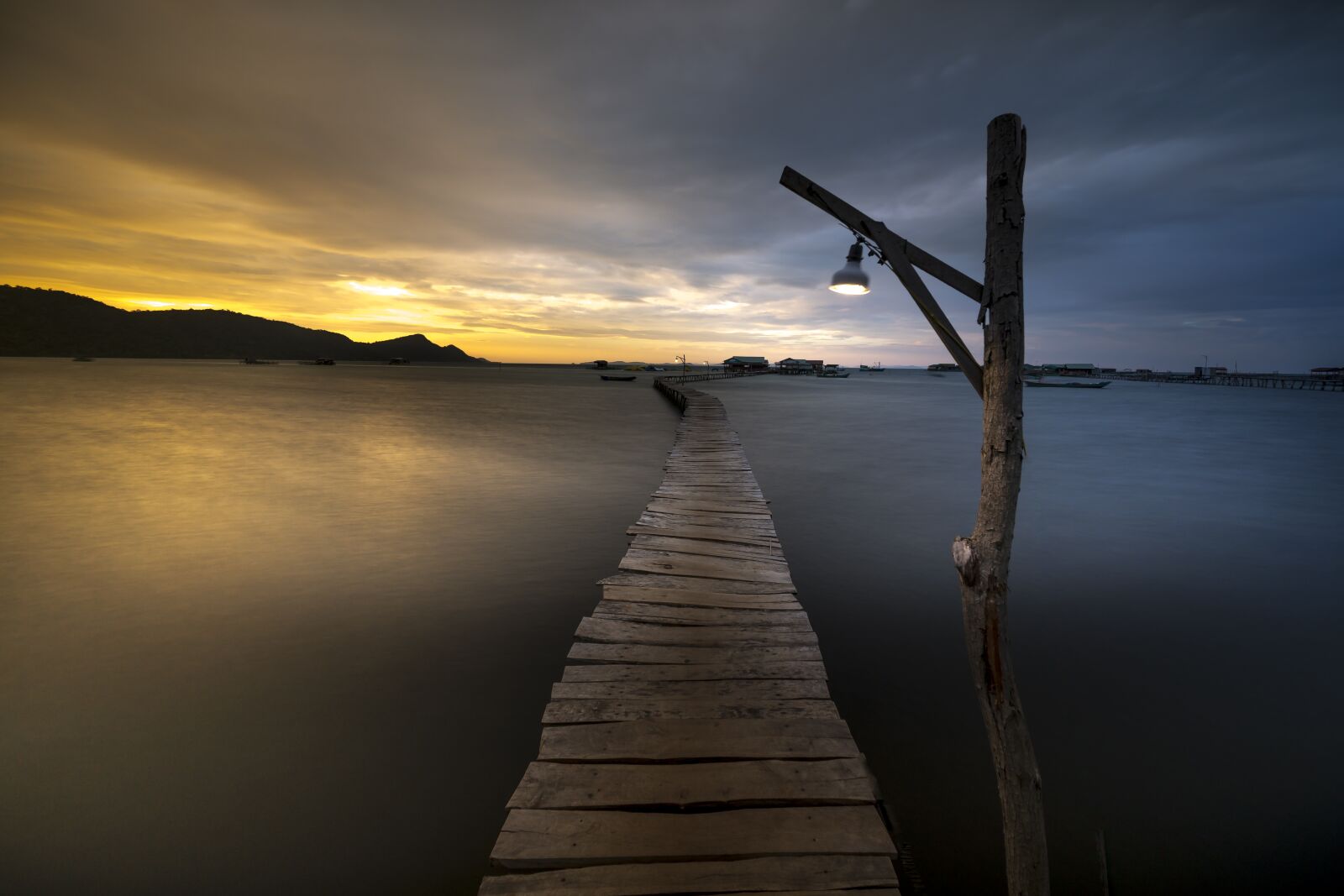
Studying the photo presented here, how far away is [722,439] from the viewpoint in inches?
703

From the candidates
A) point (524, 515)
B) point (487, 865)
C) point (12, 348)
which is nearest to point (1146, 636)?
point (487, 865)

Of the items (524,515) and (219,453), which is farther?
(219,453)

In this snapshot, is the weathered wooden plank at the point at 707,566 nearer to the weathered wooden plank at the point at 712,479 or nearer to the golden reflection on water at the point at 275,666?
the golden reflection on water at the point at 275,666

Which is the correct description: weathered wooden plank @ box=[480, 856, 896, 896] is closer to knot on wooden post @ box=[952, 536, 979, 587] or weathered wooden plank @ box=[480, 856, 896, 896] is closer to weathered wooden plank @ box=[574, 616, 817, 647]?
knot on wooden post @ box=[952, 536, 979, 587]

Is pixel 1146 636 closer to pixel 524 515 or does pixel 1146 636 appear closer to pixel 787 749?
pixel 787 749

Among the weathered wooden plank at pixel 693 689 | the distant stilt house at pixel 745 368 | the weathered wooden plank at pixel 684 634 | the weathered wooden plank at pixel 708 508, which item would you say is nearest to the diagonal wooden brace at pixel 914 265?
the weathered wooden plank at pixel 693 689

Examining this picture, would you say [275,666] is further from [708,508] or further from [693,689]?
[708,508]

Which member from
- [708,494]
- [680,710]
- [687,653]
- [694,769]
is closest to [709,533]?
[708,494]

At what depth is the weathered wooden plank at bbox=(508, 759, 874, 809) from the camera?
3.35m

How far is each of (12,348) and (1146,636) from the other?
28641 centimetres

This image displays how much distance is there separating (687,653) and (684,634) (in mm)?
357

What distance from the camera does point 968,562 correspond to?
3107 mm

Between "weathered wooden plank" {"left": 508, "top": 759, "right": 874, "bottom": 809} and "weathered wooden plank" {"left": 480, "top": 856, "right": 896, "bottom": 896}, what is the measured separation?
1.21ft

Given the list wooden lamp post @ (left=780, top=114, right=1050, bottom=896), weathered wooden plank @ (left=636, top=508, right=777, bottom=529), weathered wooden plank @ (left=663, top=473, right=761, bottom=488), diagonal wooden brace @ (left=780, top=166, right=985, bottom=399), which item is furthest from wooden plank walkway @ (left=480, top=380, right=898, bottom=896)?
weathered wooden plank @ (left=663, top=473, right=761, bottom=488)
